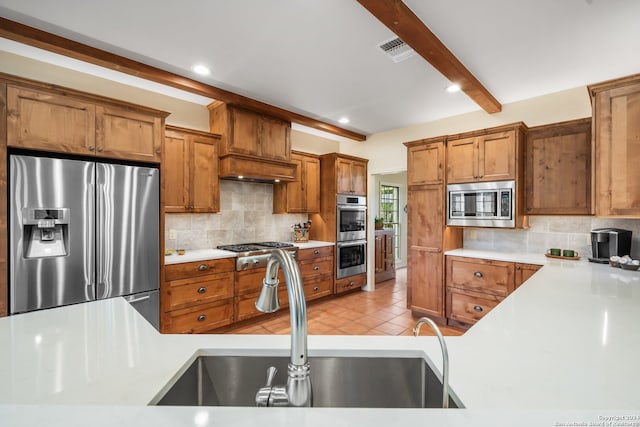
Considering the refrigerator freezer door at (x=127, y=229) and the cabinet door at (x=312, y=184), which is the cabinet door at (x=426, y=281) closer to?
the cabinet door at (x=312, y=184)

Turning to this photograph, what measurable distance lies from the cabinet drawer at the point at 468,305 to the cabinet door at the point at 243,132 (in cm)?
299

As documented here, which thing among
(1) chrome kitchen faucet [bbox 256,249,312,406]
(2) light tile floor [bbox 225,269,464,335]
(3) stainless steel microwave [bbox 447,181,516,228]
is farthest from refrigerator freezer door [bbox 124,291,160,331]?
(3) stainless steel microwave [bbox 447,181,516,228]

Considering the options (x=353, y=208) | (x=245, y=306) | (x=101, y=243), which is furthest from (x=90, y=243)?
(x=353, y=208)

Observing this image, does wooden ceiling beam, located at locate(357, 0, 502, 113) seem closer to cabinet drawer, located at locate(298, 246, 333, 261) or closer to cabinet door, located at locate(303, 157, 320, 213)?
cabinet door, located at locate(303, 157, 320, 213)

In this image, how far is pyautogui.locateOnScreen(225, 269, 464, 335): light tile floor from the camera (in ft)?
11.3

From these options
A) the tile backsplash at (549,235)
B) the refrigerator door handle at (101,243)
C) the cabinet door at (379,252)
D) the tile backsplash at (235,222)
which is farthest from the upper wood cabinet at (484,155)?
the refrigerator door handle at (101,243)

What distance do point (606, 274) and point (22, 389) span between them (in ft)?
11.1

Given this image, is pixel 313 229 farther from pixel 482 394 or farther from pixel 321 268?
pixel 482 394

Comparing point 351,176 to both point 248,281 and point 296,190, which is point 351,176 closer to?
point 296,190

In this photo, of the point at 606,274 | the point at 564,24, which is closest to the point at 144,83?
the point at 564,24

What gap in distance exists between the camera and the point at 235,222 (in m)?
4.09

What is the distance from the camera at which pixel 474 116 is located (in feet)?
13.1

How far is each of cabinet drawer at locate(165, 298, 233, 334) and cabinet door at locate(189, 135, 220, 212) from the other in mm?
1106

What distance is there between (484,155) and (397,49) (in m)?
1.72
